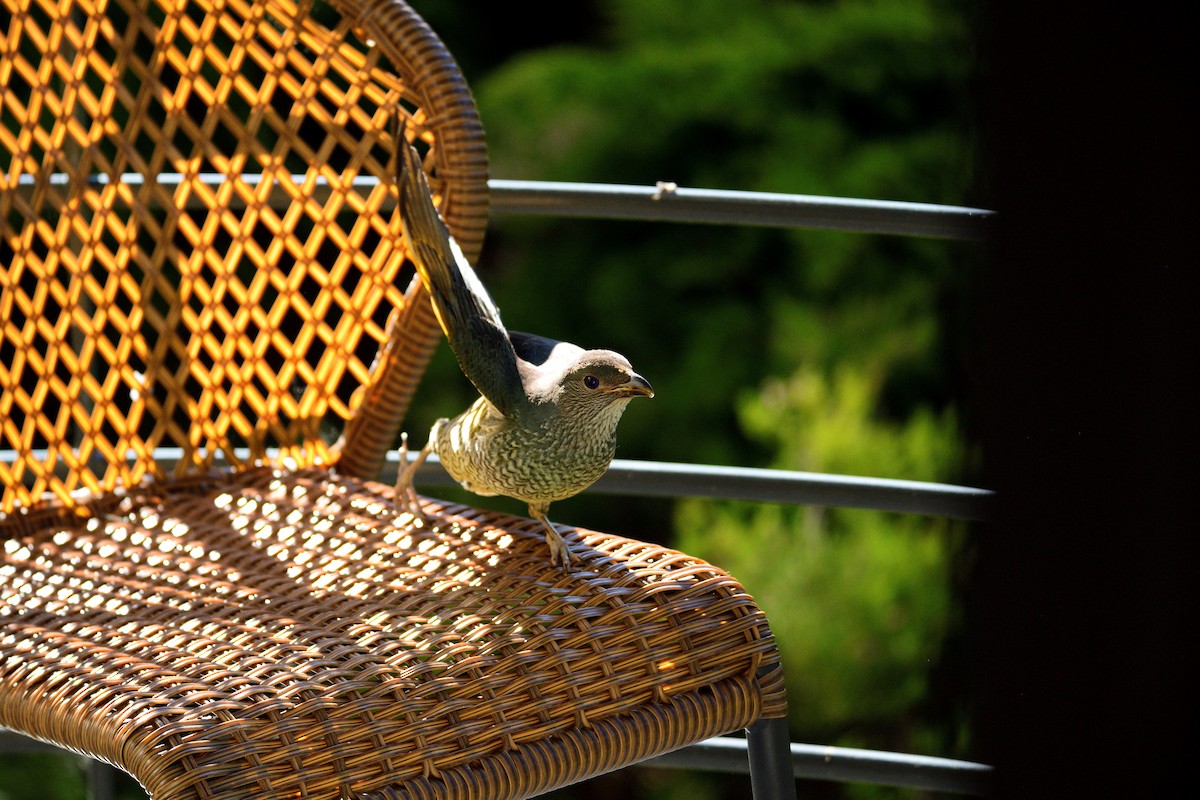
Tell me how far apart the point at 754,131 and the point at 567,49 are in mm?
615

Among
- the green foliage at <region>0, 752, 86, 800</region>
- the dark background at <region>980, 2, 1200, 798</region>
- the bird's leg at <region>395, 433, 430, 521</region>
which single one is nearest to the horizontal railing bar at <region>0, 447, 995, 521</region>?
the bird's leg at <region>395, 433, 430, 521</region>

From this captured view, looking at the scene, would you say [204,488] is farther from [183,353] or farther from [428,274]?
[428,274]

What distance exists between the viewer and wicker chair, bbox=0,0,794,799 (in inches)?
32.0

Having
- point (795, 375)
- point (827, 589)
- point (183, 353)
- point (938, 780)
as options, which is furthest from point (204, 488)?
point (795, 375)

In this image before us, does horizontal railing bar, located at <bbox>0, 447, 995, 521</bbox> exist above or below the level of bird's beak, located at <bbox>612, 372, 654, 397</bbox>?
below

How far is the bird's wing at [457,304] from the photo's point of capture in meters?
0.96

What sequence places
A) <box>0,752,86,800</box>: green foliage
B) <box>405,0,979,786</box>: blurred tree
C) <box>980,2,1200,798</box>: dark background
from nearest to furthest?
<box>980,2,1200,798</box>: dark background < <box>0,752,86,800</box>: green foliage < <box>405,0,979,786</box>: blurred tree

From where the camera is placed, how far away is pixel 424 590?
976mm

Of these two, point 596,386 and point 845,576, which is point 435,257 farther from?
point 845,576

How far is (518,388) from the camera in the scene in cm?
98

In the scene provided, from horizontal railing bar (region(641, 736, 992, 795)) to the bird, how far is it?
1.10 feet

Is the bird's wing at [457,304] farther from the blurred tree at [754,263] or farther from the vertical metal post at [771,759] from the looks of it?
the blurred tree at [754,263]

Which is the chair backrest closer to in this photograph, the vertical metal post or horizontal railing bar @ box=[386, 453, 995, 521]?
horizontal railing bar @ box=[386, 453, 995, 521]

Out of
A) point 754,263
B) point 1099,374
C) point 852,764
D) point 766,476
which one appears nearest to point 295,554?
point 766,476
